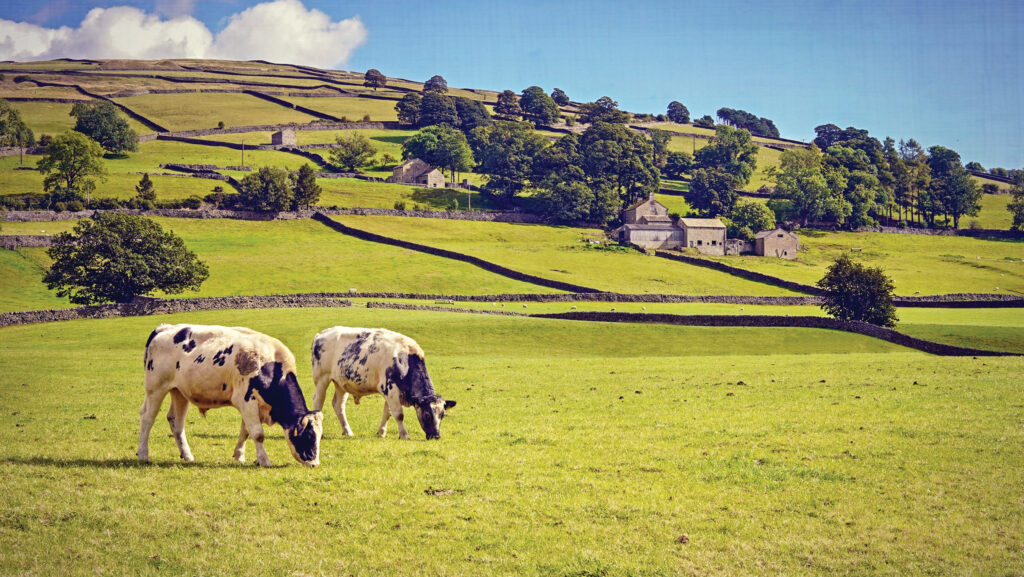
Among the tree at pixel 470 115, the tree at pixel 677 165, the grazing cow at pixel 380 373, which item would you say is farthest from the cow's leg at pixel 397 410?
the tree at pixel 470 115

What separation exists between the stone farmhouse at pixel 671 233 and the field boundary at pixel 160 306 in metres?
70.6

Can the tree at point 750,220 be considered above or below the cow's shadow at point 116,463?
above

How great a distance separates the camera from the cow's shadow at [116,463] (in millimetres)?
15617

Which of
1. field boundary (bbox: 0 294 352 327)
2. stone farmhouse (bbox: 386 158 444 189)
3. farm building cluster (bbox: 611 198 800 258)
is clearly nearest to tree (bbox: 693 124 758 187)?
farm building cluster (bbox: 611 198 800 258)

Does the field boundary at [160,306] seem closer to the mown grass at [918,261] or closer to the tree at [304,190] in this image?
the tree at [304,190]

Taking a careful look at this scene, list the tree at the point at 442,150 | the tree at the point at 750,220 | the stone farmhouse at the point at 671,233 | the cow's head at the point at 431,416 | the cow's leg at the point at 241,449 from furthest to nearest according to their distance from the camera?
the tree at the point at 442,150, the tree at the point at 750,220, the stone farmhouse at the point at 671,233, the cow's head at the point at 431,416, the cow's leg at the point at 241,449

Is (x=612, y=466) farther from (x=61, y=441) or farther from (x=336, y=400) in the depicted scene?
(x=61, y=441)

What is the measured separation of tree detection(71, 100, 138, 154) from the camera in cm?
13912

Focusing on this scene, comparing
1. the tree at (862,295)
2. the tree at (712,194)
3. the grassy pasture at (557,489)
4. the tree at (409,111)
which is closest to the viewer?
the grassy pasture at (557,489)

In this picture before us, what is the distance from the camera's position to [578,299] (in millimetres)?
74438

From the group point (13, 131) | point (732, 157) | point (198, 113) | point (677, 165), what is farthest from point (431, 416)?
point (198, 113)

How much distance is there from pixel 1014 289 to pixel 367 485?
10738 centimetres

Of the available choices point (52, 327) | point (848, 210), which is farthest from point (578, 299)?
point (848, 210)

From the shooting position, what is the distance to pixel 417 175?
5974 inches
